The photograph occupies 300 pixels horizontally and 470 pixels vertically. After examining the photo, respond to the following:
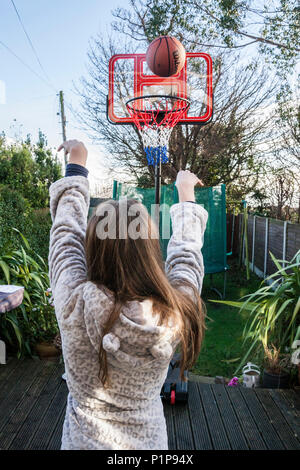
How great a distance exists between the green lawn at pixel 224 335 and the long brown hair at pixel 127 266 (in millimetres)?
2501

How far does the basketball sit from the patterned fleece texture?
2526 millimetres

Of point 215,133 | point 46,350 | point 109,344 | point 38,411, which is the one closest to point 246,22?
point 215,133

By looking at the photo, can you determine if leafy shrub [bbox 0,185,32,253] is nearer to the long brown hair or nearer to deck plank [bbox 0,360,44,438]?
deck plank [bbox 0,360,44,438]

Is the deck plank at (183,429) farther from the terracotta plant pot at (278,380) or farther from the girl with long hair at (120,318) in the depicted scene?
the girl with long hair at (120,318)

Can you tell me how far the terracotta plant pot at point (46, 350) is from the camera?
292 cm

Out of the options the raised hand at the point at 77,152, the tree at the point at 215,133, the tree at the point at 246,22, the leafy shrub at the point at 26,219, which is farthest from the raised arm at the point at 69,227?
the tree at the point at 215,133

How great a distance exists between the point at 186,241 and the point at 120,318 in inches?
10.2

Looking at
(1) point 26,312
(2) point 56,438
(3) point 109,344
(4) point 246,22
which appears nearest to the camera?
(3) point 109,344

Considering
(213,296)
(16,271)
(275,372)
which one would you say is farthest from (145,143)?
(213,296)

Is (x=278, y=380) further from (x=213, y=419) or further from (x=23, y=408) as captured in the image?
(x=23, y=408)

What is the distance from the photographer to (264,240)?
6996 millimetres

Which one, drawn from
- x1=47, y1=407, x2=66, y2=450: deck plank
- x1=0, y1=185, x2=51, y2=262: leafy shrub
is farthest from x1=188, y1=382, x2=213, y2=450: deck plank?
x1=0, y1=185, x2=51, y2=262: leafy shrub

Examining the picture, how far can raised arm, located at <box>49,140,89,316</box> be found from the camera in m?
0.86

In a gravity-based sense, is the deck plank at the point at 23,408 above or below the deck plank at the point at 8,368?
below
